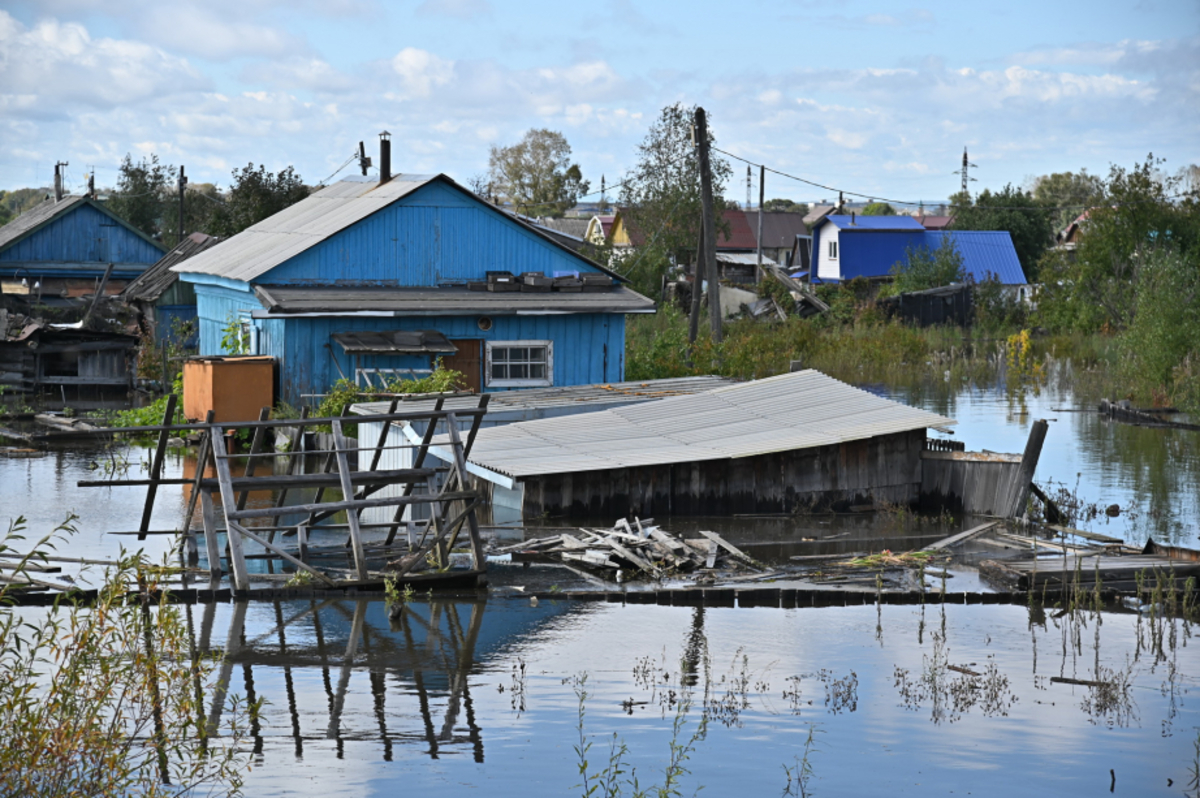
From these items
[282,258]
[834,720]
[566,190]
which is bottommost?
[834,720]

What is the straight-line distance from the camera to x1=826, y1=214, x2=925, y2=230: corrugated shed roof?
60.7 meters

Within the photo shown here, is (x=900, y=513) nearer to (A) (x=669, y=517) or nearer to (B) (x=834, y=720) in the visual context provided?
(A) (x=669, y=517)

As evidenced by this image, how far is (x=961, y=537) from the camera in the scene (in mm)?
15922

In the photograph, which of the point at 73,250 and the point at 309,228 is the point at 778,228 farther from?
the point at 309,228

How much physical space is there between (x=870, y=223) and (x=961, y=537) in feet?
166

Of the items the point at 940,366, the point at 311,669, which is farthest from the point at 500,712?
the point at 940,366

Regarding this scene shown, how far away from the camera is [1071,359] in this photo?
4222 centimetres

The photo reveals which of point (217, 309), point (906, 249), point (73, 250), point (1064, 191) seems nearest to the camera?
point (217, 309)

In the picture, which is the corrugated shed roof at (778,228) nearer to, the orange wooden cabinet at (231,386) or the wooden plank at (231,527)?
the orange wooden cabinet at (231,386)

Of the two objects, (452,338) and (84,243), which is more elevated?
(84,243)

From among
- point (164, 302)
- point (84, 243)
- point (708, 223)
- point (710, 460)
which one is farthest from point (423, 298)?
point (84, 243)

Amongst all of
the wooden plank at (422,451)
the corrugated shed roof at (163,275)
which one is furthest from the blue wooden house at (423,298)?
the wooden plank at (422,451)

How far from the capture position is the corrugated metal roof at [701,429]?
17328 mm

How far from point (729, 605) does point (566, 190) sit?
81.4 m
